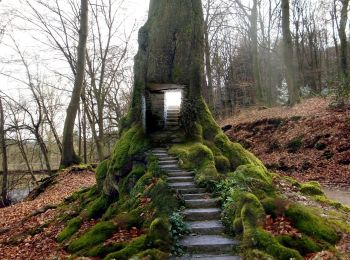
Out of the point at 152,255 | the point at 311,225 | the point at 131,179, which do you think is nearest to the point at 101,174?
the point at 131,179

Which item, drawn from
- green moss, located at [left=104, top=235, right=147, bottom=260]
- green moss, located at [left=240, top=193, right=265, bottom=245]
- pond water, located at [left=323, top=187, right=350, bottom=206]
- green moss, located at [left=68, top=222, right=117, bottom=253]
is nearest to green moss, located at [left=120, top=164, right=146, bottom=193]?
green moss, located at [left=68, top=222, right=117, bottom=253]

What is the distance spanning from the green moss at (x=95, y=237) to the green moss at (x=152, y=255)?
1294mm

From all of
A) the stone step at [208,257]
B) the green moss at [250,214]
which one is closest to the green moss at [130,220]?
the stone step at [208,257]

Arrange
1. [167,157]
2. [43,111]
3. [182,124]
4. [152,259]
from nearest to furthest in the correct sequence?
1. [152,259]
2. [167,157]
3. [182,124]
4. [43,111]

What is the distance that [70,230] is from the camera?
818 centimetres

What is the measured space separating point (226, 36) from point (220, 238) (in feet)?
102

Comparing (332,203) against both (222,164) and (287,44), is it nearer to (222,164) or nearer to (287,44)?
(222,164)

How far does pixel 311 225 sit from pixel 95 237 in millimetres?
3688

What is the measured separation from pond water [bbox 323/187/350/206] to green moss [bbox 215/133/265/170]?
2.73 meters

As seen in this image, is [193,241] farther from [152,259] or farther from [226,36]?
[226,36]

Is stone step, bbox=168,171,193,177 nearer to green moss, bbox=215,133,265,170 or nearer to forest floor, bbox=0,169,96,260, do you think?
green moss, bbox=215,133,265,170

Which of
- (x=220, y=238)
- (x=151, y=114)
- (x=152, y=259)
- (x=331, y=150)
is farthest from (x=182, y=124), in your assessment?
(x=331, y=150)

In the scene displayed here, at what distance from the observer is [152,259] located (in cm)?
541

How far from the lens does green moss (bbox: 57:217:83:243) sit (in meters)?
8.03
